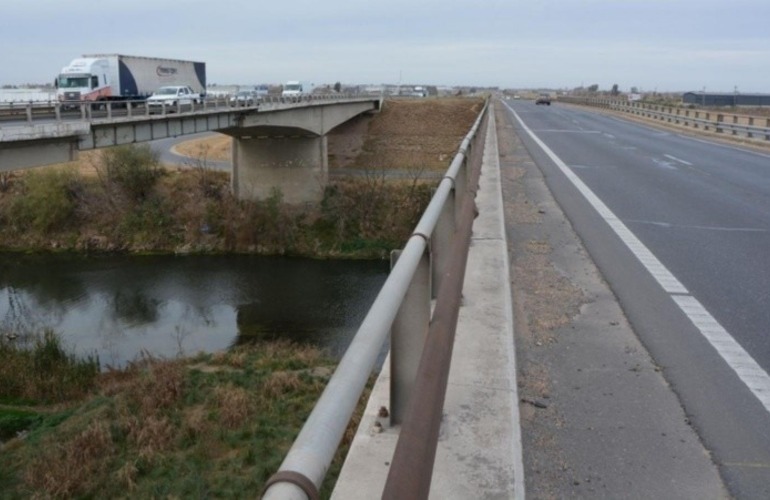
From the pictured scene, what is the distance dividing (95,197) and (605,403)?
149 feet

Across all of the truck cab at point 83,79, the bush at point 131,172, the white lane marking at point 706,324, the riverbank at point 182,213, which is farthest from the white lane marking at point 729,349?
the truck cab at point 83,79

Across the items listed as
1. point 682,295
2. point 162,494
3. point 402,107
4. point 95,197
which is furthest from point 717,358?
point 402,107

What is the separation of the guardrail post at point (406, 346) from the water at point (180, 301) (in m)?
21.0

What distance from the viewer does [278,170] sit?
163ft

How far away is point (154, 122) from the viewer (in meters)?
30.9

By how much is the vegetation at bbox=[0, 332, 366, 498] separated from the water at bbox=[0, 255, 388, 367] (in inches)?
126

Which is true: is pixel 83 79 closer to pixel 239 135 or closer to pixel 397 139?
pixel 239 135

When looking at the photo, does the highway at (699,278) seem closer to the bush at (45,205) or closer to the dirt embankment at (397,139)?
the bush at (45,205)

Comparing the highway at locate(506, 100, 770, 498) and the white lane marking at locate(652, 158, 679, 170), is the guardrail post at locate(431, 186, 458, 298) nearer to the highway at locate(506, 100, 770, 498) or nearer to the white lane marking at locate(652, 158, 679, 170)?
the highway at locate(506, 100, 770, 498)

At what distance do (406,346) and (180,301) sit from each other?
30.3 m

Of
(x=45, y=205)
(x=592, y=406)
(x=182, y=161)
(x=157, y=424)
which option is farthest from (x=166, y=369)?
(x=182, y=161)

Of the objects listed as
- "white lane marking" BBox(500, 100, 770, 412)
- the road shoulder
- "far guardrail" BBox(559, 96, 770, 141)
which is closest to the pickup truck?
"far guardrail" BBox(559, 96, 770, 141)

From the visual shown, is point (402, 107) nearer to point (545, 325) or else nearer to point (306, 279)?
point (306, 279)

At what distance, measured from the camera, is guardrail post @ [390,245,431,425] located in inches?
126
